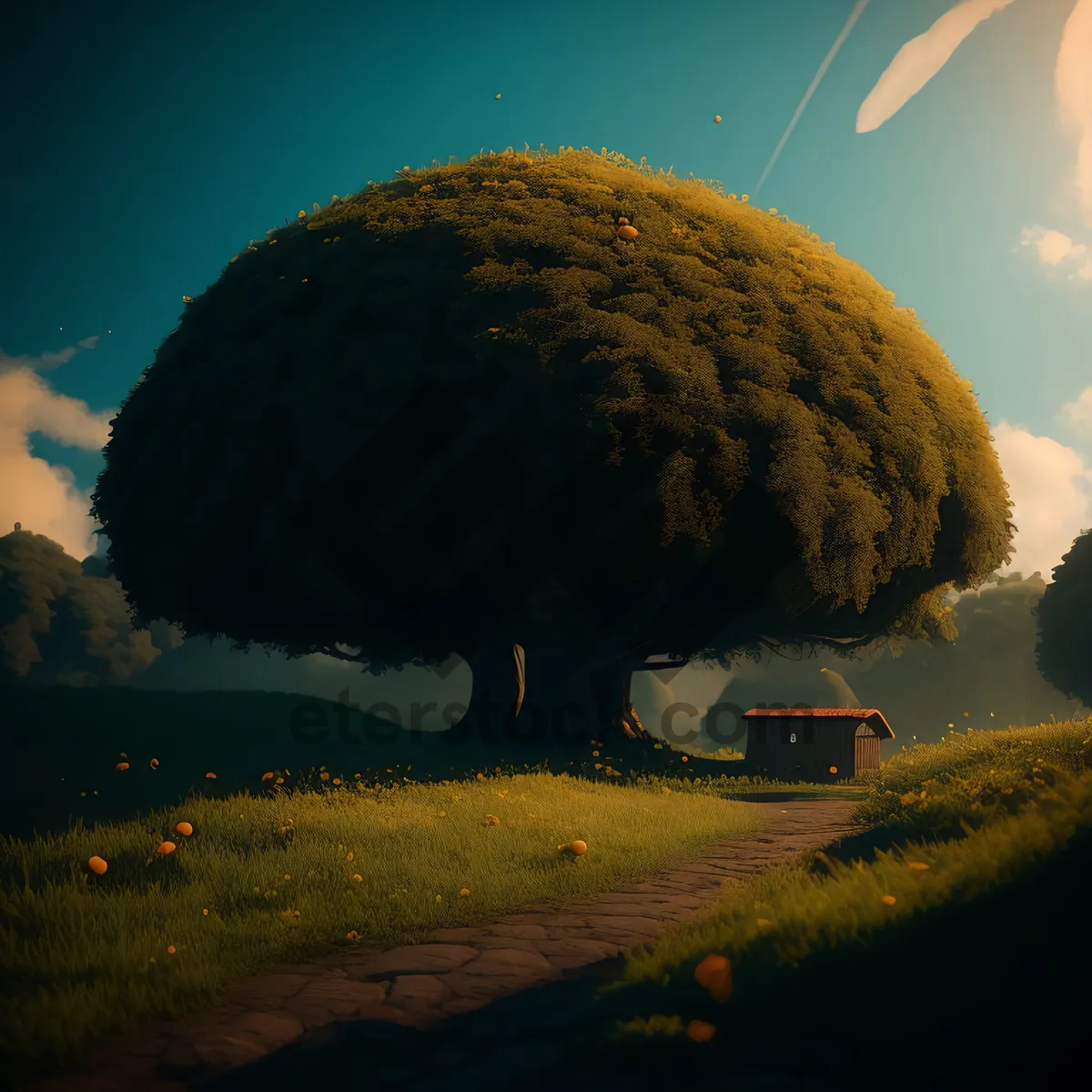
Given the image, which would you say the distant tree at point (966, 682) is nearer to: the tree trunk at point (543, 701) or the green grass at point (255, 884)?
the tree trunk at point (543, 701)

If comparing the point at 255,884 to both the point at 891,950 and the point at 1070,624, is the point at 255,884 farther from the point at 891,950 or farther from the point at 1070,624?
the point at 1070,624

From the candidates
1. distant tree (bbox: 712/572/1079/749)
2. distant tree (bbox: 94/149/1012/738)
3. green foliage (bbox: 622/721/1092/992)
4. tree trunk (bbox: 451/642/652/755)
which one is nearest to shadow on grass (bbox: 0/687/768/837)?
tree trunk (bbox: 451/642/652/755)

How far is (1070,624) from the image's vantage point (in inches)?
1473

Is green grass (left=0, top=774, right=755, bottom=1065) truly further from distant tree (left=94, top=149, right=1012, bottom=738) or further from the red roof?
the red roof

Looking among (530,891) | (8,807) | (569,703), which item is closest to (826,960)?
(530,891)

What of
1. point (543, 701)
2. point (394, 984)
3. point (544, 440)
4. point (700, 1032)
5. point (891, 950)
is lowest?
point (394, 984)

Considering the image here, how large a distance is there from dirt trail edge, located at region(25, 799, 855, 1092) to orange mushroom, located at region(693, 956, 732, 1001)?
1294 mm

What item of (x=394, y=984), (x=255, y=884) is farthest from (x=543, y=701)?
(x=394, y=984)

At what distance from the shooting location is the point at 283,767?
13.5 m

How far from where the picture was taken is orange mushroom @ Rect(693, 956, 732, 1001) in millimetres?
4016

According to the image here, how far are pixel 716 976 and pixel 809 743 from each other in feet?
59.4

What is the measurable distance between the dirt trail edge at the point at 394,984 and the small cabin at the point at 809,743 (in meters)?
13.9

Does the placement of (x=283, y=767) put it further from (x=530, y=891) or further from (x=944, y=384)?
(x=944, y=384)

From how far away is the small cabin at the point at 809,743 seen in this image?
20781mm
